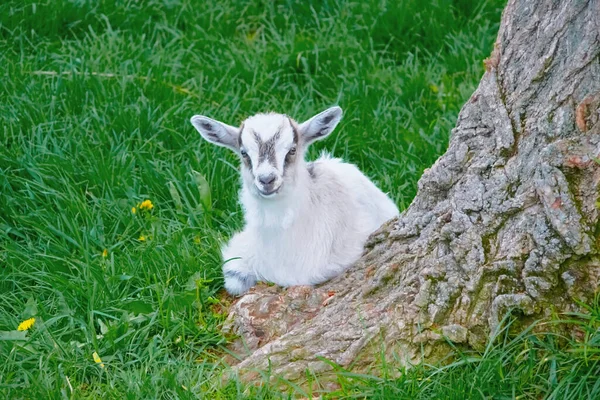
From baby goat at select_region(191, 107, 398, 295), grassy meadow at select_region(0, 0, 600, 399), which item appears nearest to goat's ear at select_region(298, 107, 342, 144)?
baby goat at select_region(191, 107, 398, 295)

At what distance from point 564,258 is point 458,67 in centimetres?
363

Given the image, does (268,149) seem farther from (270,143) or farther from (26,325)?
(26,325)

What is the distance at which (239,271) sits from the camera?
5219 millimetres

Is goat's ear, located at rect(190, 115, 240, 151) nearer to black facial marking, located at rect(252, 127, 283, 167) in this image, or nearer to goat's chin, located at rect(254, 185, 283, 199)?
black facial marking, located at rect(252, 127, 283, 167)

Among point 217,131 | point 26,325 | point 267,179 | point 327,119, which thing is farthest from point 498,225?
point 26,325

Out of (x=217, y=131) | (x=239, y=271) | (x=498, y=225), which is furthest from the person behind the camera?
(x=217, y=131)

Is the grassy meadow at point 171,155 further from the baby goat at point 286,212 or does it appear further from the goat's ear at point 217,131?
the goat's ear at point 217,131

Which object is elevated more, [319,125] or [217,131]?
[319,125]

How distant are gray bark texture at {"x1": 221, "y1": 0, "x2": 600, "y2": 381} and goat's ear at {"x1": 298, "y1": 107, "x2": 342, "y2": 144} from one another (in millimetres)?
914

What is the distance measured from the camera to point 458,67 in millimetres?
7395

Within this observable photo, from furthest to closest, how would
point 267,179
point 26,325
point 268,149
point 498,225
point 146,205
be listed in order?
point 146,205, point 268,149, point 267,179, point 26,325, point 498,225

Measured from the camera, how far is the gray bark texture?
13.0ft

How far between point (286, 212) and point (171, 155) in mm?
1414

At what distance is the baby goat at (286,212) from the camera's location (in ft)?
16.8
